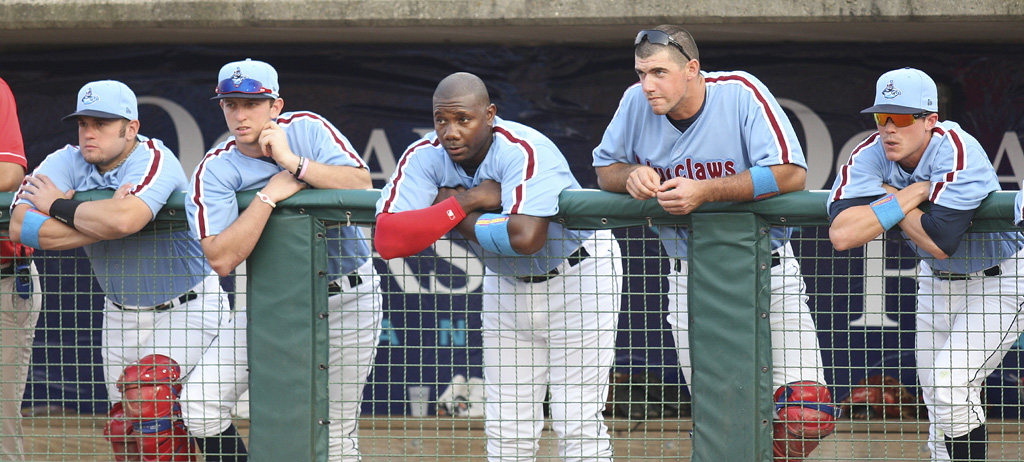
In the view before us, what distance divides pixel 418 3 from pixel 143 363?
206cm

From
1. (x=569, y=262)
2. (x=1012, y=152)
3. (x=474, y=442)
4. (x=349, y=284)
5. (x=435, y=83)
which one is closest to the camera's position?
(x=569, y=262)

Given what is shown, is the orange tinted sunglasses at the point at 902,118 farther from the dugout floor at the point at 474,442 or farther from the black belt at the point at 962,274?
the dugout floor at the point at 474,442

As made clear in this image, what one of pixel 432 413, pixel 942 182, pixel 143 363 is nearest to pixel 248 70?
pixel 143 363

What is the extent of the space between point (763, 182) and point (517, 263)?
0.83 meters

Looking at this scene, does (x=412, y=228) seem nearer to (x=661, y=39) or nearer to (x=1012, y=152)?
(x=661, y=39)

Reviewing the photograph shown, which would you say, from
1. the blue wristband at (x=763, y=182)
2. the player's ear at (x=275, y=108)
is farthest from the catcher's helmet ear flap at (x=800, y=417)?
the player's ear at (x=275, y=108)

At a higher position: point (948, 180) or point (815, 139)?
point (815, 139)

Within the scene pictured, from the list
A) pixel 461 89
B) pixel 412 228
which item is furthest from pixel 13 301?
pixel 461 89

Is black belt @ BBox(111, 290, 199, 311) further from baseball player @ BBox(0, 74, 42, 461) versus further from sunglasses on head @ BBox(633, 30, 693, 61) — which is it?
sunglasses on head @ BBox(633, 30, 693, 61)

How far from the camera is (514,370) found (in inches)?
135

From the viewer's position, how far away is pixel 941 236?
2.86 m

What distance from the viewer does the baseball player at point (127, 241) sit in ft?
10.9

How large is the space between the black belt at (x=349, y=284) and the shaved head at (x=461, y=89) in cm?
68

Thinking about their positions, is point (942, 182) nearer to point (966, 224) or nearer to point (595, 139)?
point (966, 224)
